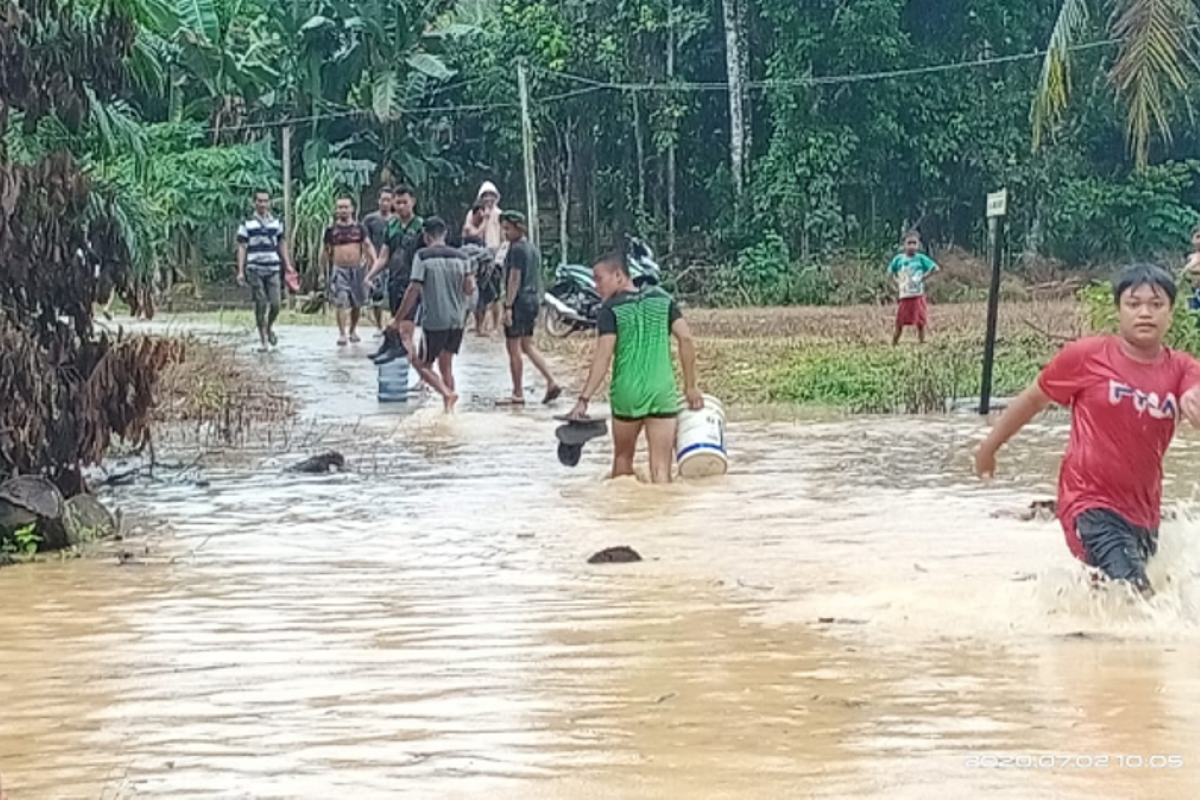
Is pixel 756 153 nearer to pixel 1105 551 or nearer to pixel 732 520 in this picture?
pixel 732 520

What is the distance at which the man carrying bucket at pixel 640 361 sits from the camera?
11734 millimetres

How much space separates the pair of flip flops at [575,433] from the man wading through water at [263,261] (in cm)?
1015

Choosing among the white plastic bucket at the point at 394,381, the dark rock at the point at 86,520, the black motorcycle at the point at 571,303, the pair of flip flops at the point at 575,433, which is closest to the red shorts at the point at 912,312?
Answer: the black motorcycle at the point at 571,303

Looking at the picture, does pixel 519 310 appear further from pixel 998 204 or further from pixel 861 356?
pixel 861 356

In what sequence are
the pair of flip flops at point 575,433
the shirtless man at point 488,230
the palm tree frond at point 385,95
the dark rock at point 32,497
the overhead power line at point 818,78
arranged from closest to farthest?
the dark rock at point 32,497, the pair of flip flops at point 575,433, the shirtless man at point 488,230, the palm tree frond at point 385,95, the overhead power line at point 818,78

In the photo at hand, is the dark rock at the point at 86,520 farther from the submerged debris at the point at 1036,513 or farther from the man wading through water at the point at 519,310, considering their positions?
the man wading through water at the point at 519,310

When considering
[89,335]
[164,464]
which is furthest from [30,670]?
[164,464]

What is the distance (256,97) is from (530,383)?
2017 centimetres

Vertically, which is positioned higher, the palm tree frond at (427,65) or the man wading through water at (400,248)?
the palm tree frond at (427,65)

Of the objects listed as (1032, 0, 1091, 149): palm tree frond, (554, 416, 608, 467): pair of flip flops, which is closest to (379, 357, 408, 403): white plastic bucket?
(554, 416, 608, 467): pair of flip flops

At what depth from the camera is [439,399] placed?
17.7 metres

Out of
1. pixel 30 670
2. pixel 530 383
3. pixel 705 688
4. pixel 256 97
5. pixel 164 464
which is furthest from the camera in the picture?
pixel 256 97

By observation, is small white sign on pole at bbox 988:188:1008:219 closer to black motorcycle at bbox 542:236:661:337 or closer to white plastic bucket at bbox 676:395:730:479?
white plastic bucket at bbox 676:395:730:479

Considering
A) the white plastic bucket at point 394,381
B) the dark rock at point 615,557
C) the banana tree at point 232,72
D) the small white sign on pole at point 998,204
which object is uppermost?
the banana tree at point 232,72
